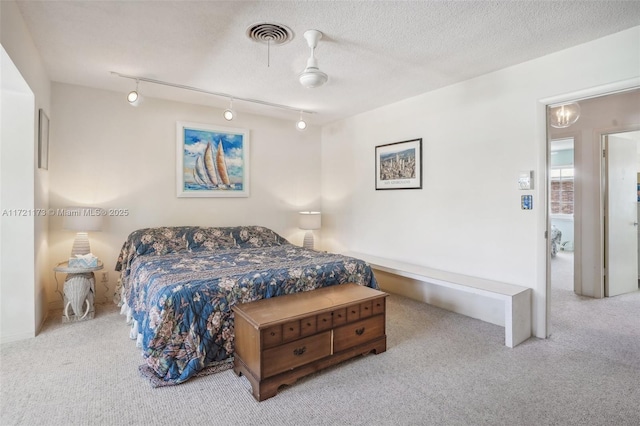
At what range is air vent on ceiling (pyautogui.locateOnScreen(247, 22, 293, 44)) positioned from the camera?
7.84 feet

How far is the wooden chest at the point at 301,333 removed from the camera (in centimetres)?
206

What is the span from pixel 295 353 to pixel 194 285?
844 mm


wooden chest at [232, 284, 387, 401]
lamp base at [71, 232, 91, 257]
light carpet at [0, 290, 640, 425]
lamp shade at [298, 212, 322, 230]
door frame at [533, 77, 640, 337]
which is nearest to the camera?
light carpet at [0, 290, 640, 425]

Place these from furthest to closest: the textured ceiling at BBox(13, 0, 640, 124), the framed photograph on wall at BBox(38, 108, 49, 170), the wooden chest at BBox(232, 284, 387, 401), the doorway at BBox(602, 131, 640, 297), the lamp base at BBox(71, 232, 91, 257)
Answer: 1. the doorway at BBox(602, 131, 640, 297)
2. the lamp base at BBox(71, 232, 91, 257)
3. the framed photograph on wall at BBox(38, 108, 49, 170)
4. the textured ceiling at BBox(13, 0, 640, 124)
5. the wooden chest at BBox(232, 284, 387, 401)

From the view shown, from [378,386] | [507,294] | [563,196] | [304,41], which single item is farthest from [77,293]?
[563,196]

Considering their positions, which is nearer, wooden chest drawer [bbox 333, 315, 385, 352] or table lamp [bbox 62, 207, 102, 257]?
wooden chest drawer [bbox 333, 315, 385, 352]

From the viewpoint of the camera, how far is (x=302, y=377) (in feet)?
7.38

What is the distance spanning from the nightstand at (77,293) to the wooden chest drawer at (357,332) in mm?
2562

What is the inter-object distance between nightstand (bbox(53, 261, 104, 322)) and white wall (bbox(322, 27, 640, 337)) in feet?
10.8

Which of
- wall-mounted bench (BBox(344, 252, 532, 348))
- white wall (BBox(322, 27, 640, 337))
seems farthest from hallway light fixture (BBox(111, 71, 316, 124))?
wall-mounted bench (BBox(344, 252, 532, 348))

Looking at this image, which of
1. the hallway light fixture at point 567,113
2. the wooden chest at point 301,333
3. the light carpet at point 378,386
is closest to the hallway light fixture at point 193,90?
the light carpet at point 378,386

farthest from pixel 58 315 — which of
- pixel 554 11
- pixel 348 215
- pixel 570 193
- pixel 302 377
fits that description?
pixel 570 193

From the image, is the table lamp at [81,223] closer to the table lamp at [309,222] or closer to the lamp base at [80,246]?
the lamp base at [80,246]

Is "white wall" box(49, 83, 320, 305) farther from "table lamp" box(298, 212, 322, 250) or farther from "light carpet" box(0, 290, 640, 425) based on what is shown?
"light carpet" box(0, 290, 640, 425)
